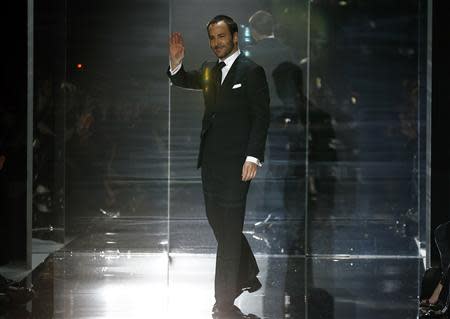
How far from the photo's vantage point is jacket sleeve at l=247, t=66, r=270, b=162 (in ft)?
17.2

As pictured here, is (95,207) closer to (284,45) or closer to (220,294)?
(284,45)

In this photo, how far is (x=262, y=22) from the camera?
7.26 meters

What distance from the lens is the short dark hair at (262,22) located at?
7.25 meters

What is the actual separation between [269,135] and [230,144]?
2.08 meters

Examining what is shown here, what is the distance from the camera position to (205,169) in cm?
543

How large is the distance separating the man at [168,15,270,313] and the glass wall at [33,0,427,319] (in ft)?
6.03

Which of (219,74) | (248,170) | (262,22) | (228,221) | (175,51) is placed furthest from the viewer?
Result: (262,22)

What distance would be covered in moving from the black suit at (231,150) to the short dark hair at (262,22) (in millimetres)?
1845

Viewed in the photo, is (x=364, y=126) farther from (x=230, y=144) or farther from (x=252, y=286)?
(x=230, y=144)

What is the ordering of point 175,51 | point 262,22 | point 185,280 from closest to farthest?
point 175,51, point 185,280, point 262,22

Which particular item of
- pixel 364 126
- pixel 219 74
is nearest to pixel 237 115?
pixel 219 74
